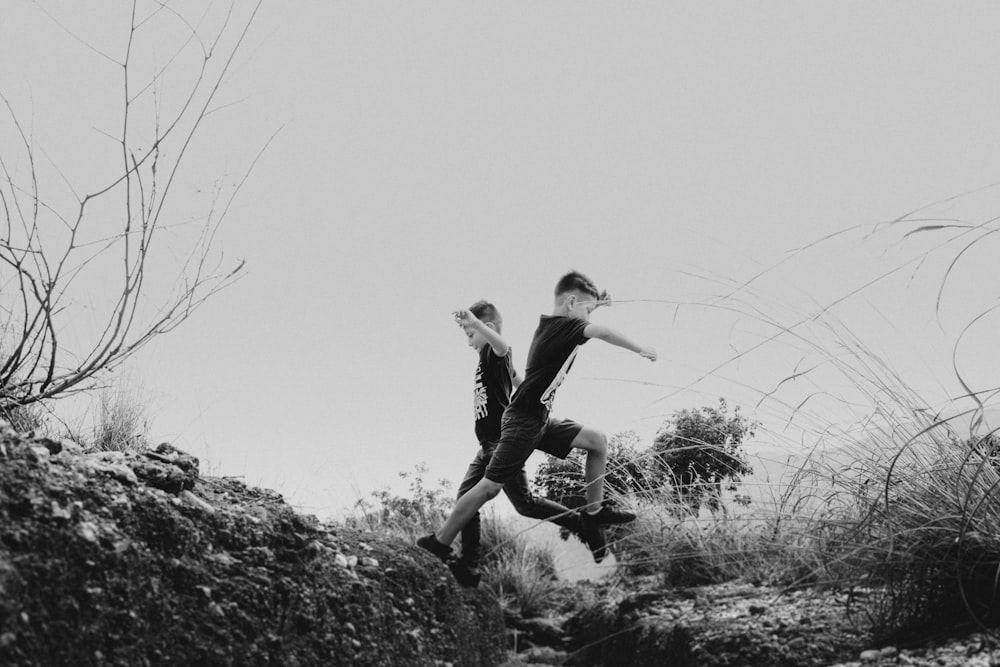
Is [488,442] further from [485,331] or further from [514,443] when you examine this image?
[485,331]

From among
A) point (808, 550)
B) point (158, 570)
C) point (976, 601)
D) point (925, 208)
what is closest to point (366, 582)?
point (158, 570)

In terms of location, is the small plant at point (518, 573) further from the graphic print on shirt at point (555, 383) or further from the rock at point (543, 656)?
the graphic print on shirt at point (555, 383)

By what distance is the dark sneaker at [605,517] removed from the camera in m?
4.27

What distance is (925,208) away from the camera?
2490 millimetres

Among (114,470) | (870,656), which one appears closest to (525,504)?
(870,656)

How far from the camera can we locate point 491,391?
4367mm

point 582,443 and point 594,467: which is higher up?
point 582,443

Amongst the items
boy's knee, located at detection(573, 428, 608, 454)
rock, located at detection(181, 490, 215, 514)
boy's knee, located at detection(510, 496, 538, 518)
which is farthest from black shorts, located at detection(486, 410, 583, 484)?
rock, located at detection(181, 490, 215, 514)

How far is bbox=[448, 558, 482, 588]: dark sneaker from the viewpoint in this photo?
4258 mm

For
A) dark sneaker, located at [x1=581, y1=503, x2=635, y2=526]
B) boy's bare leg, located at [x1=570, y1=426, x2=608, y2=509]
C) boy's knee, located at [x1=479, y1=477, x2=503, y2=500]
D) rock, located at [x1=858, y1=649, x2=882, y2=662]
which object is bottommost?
rock, located at [x1=858, y1=649, x2=882, y2=662]

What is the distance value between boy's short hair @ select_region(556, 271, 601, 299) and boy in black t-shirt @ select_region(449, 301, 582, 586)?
0.42 meters

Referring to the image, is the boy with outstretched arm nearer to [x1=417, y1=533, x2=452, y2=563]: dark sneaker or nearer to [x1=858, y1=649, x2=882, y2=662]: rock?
[x1=417, y1=533, x2=452, y2=563]: dark sneaker

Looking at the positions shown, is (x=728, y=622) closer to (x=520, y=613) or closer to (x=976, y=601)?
(x=976, y=601)

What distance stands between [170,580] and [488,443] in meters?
2.21
